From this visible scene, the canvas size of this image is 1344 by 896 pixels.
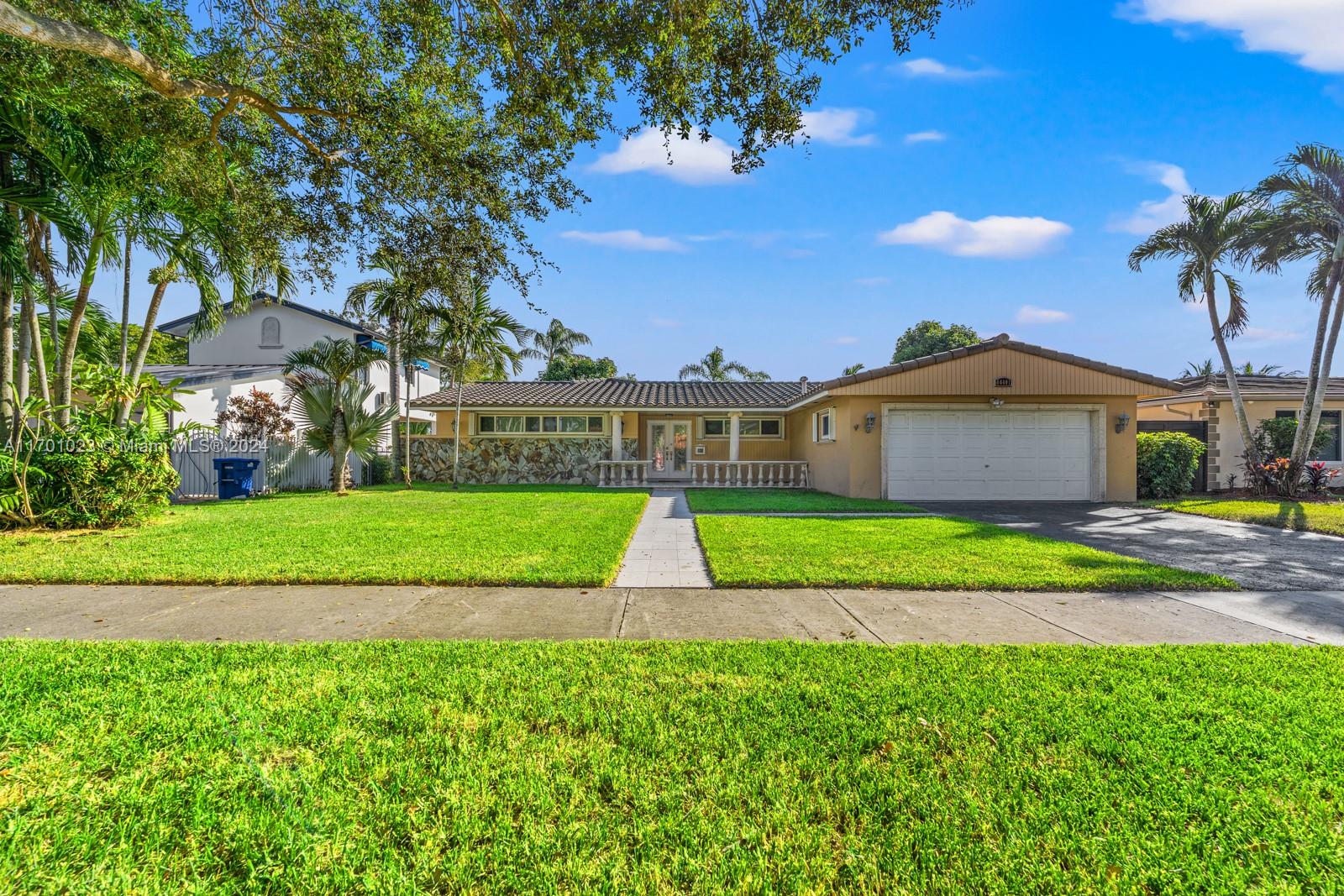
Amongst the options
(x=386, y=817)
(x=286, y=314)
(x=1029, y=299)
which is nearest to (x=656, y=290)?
Result: (x=1029, y=299)

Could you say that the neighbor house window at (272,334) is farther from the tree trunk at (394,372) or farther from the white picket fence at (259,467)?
the white picket fence at (259,467)

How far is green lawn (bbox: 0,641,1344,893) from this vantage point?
1.88 meters

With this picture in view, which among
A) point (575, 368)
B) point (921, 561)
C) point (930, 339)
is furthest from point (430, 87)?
point (930, 339)

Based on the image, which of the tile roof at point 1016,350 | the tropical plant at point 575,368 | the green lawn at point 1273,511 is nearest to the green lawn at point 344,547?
the tile roof at point 1016,350

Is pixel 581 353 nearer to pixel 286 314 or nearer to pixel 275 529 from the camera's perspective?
pixel 286 314

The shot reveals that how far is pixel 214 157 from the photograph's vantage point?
7.38 m

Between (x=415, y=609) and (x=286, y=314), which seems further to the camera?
(x=286, y=314)

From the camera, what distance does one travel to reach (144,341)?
10.6m

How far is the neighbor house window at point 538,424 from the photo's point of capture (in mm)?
19875

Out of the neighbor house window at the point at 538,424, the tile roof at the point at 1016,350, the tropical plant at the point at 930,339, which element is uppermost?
the tropical plant at the point at 930,339

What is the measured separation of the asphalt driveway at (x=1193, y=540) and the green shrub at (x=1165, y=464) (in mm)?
2293

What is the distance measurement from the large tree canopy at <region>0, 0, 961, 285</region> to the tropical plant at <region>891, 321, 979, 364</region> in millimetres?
30282

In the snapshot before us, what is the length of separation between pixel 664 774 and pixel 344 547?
644 cm

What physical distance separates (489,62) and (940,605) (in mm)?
7694
